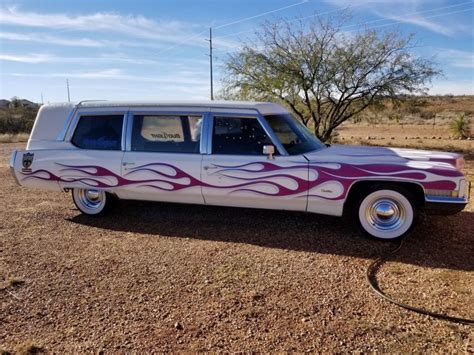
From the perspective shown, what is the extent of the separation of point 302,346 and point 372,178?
264 centimetres

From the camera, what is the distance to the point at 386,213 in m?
5.17

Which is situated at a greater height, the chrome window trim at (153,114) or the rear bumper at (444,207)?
the chrome window trim at (153,114)

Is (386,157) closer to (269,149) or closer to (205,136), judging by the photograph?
(269,149)

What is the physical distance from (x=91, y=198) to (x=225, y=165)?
2507 millimetres

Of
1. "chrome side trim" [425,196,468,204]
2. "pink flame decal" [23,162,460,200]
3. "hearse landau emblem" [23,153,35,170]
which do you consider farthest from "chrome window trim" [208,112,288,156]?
"hearse landau emblem" [23,153,35,170]

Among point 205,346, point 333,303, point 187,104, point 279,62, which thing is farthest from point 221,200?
point 279,62

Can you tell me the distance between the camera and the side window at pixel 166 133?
575cm

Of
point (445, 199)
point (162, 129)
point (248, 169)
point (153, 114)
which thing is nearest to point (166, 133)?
point (162, 129)

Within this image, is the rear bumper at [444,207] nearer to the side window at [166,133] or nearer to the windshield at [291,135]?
the windshield at [291,135]

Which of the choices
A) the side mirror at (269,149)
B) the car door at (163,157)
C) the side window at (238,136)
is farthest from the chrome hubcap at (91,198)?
the side mirror at (269,149)

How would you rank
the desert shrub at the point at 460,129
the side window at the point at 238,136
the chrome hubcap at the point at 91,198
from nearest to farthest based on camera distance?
1. the side window at the point at 238,136
2. the chrome hubcap at the point at 91,198
3. the desert shrub at the point at 460,129

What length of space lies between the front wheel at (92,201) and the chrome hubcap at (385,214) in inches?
156

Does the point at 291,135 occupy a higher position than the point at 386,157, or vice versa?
the point at 291,135

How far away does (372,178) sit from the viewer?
197 inches
